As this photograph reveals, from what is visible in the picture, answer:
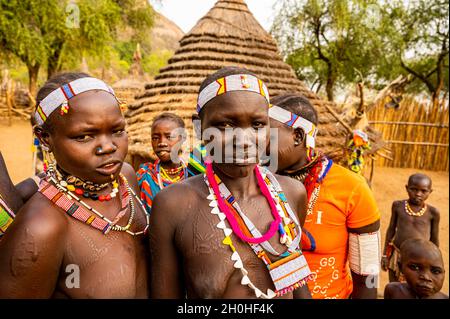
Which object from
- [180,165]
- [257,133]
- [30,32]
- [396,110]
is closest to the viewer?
[257,133]

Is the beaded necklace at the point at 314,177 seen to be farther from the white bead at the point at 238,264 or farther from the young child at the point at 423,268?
the young child at the point at 423,268

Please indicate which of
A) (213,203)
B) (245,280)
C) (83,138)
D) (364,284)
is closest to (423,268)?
(364,284)

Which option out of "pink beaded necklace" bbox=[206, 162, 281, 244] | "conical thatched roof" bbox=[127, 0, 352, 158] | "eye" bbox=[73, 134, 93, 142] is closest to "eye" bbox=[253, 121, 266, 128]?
"pink beaded necklace" bbox=[206, 162, 281, 244]

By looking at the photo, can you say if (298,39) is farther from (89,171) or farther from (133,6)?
(89,171)

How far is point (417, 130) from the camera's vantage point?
1368cm

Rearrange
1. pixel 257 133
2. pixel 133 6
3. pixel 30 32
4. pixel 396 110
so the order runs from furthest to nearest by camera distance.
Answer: pixel 133 6, pixel 30 32, pixel 396 110, pixel 257 133

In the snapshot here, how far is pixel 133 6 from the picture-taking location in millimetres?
19781

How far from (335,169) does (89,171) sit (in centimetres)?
141

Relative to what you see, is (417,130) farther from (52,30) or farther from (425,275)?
(52,30)

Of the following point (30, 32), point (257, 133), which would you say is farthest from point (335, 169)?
point (30, 32)

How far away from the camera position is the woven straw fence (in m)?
13.5

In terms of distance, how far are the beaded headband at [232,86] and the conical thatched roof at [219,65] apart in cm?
386

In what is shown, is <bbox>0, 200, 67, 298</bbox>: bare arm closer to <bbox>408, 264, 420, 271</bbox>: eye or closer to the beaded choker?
the beaded choker

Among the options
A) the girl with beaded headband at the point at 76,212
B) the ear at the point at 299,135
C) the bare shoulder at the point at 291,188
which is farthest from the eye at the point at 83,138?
the ear at the point at 299,135
